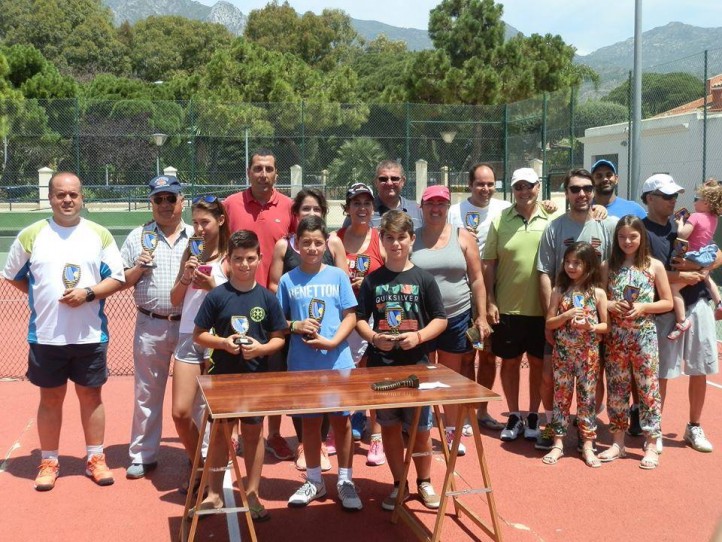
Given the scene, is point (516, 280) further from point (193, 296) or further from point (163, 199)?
point (163, 199)

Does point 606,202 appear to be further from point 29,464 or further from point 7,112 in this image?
point 7,112

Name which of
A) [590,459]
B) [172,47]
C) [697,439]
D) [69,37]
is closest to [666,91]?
[697,439]

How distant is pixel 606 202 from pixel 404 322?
2.46 m

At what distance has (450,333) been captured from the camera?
19.9 feet

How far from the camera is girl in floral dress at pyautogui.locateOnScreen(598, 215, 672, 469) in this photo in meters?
5.91

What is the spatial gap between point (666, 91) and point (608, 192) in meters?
17.1

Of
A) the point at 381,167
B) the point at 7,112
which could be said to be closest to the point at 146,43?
the point at 7,112

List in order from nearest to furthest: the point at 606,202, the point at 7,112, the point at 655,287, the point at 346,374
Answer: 1. the point at 346,374
2. the point at 655,287
3. the point at 606,202
4. the point at 7,112

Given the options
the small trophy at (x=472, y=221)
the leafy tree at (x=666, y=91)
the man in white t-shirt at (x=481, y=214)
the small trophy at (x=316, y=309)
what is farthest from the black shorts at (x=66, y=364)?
the leafy tree at (x=666, y=91)

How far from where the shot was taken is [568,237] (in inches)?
241

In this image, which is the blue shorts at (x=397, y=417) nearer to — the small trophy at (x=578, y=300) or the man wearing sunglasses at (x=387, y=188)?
the small trophy at (x=578, y=300)

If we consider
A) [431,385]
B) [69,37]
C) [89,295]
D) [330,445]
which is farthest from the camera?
[69,37]

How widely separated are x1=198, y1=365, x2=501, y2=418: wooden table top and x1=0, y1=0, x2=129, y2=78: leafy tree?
237ft

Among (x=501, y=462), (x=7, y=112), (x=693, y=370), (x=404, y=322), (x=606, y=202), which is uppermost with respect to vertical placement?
(x=7, y=112)
